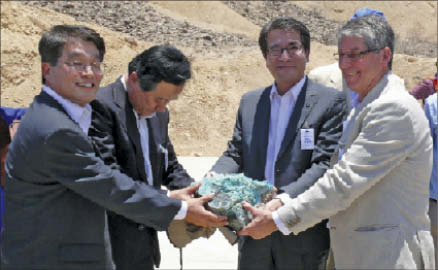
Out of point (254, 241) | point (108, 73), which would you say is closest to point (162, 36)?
point (108, 73)

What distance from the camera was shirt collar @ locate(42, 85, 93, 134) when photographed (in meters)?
2.80

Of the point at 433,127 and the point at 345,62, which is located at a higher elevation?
the point at 345,62

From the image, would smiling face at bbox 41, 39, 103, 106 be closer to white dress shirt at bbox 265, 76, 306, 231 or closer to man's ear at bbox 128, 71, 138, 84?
man's ear at bbox 128, 71, 138, 84

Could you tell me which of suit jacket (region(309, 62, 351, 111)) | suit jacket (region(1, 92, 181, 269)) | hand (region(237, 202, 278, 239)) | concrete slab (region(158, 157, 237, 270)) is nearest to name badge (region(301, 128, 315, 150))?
hand (region(237, 202, 278, 239))

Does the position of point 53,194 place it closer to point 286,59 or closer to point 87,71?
point 87,71

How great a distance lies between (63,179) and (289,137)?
4.78 feet

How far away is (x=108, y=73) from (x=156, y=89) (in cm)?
1626

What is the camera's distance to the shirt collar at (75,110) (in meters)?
2.80

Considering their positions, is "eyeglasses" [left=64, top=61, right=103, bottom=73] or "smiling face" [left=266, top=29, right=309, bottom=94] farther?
"smiling face" [left=266, top=29, right=309, bottom=94]

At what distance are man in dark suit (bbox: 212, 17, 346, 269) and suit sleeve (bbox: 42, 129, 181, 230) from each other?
74cm

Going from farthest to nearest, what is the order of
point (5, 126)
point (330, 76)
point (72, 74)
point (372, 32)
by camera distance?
point (330, 76), point (5, 126), point (372, 32), point (72, 74)

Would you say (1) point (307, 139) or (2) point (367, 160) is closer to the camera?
(2) point (367, 160)

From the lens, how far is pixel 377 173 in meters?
2.85

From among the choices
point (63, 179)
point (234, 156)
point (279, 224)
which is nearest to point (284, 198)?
point (279, 224)
